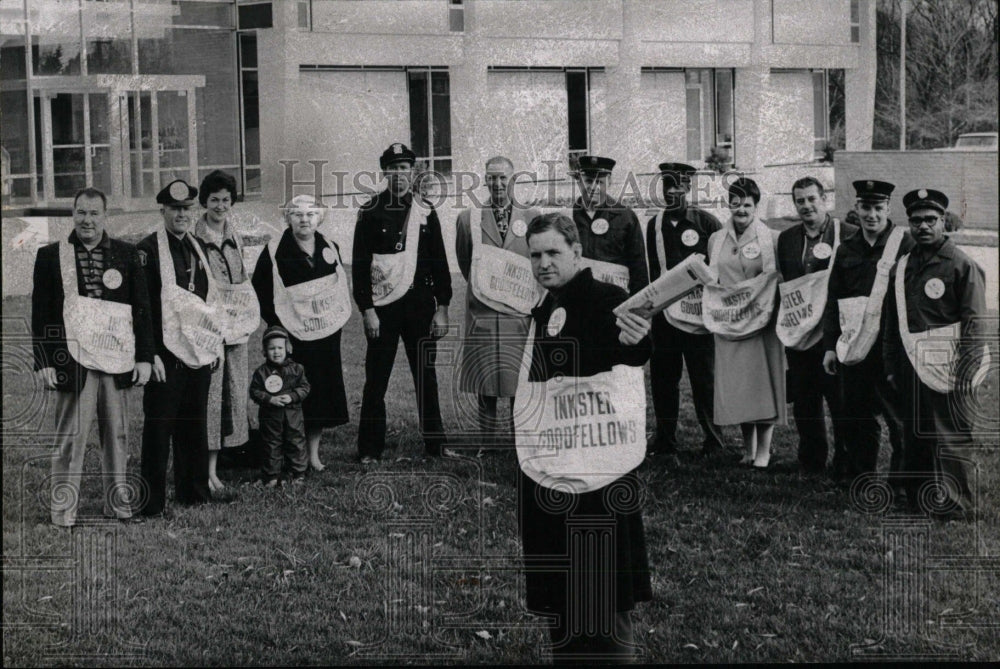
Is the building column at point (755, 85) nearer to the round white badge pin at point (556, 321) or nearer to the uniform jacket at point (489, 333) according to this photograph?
the uniform jacket at point (489, 333)

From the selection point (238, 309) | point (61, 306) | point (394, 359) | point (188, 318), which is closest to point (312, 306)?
point (238, 309)

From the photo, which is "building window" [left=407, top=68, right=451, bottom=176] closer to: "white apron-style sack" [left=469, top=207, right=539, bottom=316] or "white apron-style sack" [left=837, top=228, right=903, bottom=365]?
"white apron-style sack" [left=469, top=207, right=539, bottom=316]

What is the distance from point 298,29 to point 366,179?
664 mm

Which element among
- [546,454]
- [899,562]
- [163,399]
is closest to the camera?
[546,454]

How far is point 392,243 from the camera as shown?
6.03 metres

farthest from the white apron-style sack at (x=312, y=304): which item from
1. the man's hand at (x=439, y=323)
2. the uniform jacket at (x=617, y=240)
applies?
the uniform jacket at (x=617, y=240)

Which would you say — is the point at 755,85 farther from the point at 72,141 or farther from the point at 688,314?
the point at 72,141

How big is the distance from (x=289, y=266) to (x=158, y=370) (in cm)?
70

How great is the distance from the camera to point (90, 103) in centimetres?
570

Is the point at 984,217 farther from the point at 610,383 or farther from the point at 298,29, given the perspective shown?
the point at 298,29

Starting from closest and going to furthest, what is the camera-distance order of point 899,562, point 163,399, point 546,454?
point 546,454 → point 899,562 → point 163,399

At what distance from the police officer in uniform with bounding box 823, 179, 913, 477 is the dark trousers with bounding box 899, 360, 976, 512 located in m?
0.08

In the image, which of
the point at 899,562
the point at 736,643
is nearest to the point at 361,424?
the point at 736,643

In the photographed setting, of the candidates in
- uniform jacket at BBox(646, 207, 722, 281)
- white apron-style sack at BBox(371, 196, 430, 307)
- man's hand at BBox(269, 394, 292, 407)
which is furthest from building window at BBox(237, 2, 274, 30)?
uniform jacket at BBox(646, 207, 722, 281)
